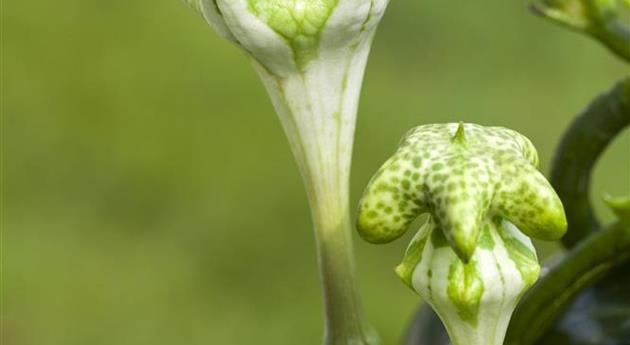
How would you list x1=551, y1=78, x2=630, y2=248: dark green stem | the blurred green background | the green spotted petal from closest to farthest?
the green spotted petal < x1=551, y1=78, x2=630, y2=248: dark green stem < the blurred green background

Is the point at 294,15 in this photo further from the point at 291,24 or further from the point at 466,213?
the point at 466,213

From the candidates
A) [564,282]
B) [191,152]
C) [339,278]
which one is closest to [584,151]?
[564,282]

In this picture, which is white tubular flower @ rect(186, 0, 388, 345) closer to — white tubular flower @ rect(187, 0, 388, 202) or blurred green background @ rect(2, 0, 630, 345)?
white tubular flower @ rect(187, 0, 388, 202)

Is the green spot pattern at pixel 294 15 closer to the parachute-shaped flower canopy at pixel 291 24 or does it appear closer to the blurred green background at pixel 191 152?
the parachute-shaped flower canopy at pixel 291 24

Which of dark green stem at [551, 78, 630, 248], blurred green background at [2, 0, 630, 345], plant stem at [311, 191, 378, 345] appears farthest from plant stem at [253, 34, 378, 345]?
blurred green background at [2, 0, 630, 345]

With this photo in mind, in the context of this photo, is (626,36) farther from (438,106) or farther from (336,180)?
(438,106)

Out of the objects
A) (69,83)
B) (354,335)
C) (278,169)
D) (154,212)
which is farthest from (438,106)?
(354,335)

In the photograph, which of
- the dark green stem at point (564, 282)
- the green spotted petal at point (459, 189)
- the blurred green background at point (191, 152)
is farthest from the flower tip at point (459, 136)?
the blurred green background at point (191, 152)
